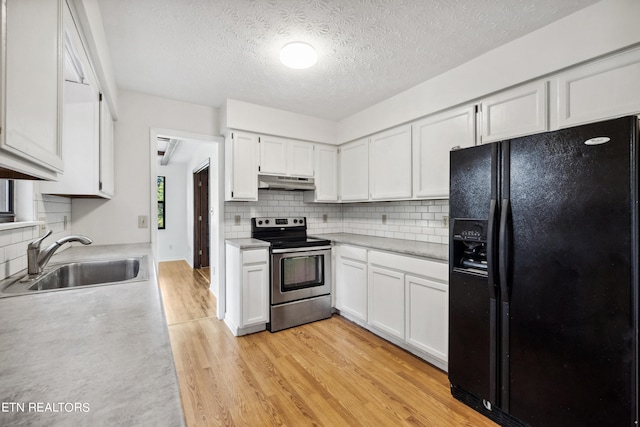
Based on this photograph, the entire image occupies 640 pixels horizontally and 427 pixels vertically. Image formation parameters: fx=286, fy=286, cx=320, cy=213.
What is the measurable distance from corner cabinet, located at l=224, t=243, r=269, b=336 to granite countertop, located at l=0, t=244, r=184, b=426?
178 cm

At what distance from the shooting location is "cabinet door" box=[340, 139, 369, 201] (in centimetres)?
332

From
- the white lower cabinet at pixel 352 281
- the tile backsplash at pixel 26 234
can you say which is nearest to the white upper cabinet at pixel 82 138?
the tile backsplash at pixel 26 234

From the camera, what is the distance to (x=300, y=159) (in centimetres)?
347

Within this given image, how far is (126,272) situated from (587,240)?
2.64 metres

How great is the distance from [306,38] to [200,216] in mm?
4678

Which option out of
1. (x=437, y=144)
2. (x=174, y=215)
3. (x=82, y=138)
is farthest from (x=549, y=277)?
(x=174, y=215)

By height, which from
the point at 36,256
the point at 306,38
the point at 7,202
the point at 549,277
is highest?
the point at 306,38

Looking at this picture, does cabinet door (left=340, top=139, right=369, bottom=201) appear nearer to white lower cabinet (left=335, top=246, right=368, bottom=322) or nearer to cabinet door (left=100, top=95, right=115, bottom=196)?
white lower cabinet (left=335, top=246, right=368, bottom=322)

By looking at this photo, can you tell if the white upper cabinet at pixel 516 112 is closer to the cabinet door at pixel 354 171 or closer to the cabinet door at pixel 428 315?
the cabinet door at pixel 428 315

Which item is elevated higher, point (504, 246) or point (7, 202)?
point (7, 202)

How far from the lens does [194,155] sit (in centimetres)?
560

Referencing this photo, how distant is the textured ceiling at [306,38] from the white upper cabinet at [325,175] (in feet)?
3.19

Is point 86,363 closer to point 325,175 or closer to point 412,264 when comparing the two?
point 412,264

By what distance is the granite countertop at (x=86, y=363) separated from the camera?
1.52ft
